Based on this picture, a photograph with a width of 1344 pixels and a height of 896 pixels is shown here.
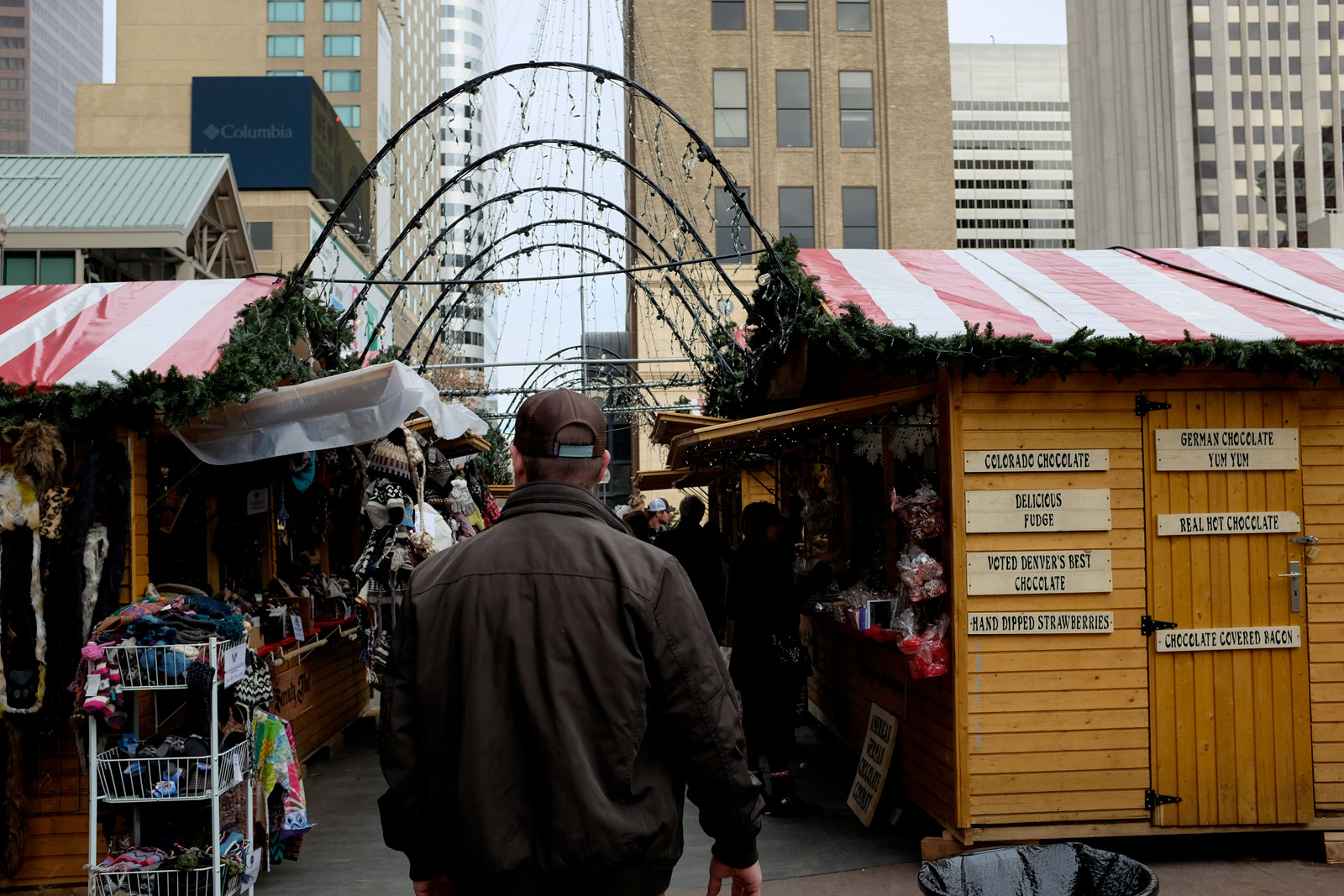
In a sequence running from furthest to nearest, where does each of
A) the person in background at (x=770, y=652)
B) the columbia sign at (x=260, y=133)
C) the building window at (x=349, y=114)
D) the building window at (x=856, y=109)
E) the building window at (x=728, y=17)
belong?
1. the building window at (x=349, y=114)
2. the columbia sign at (x=260, y=133)
3. the building window at (x=856, y=109)
4. the building window at (x=728, y=17)
5. the person in background at (x=770, y=652)

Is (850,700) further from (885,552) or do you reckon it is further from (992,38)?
(992,38)

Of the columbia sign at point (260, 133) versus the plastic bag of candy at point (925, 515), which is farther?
the columbia sign at point (260, 133)

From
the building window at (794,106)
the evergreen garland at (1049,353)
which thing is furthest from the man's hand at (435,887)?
the building window at (794,106)

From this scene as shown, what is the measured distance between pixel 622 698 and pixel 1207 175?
292ft

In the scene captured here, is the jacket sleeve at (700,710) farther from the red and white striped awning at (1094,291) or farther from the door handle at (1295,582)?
the door handle at (1295,582)

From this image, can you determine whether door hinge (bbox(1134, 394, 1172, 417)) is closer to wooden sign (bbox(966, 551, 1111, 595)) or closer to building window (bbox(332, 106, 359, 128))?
wooden sign (bbox(966, 551, 1111, 595))

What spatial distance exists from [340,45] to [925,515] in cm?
7672

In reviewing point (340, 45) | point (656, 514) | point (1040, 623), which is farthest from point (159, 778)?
point (340, 45)

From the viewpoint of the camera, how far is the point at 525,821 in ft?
7.95

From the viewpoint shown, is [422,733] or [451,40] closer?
[422,733]

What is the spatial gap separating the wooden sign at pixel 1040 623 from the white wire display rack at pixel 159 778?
421cm

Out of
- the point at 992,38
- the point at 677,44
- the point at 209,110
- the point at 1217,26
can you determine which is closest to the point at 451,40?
the point at 992,38

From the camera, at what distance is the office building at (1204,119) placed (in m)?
76.8

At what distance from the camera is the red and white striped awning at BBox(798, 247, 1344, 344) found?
6684 millimetres
